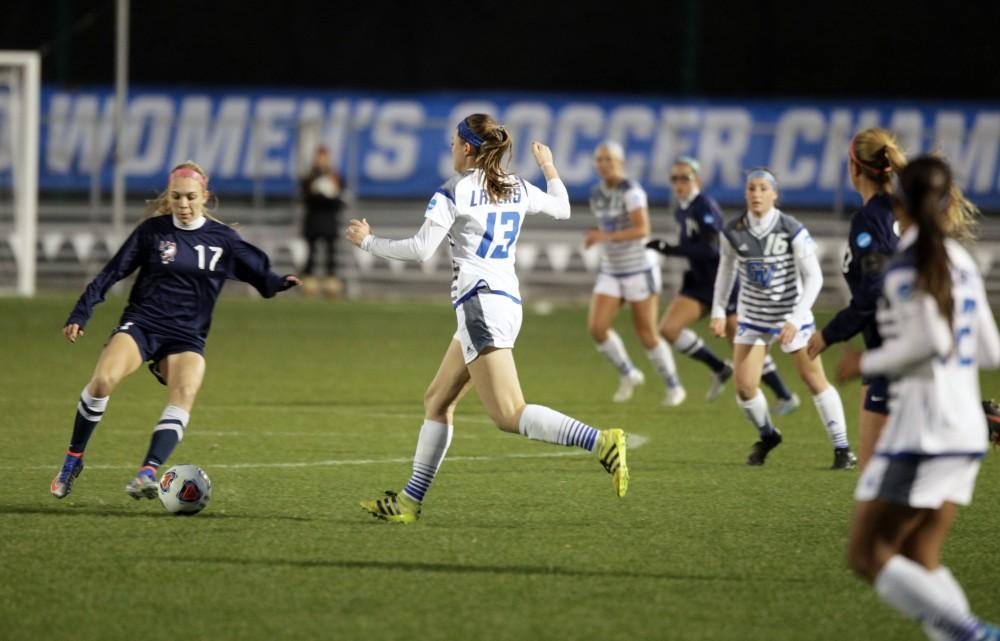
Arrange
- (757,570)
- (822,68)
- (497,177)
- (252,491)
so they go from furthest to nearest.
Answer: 1. (822,68)
2. (252,491)
3. (497,177)
4. (757,570)

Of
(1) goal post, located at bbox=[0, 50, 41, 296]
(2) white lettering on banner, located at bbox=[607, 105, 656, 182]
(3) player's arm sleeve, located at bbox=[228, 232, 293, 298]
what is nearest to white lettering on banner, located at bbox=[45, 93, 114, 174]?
(1) goal post, located at bbox=[0, 50, 41, 296]

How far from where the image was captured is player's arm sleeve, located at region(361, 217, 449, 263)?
7367 millimetres

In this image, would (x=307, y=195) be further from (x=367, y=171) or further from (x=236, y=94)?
(x=236, y=94)

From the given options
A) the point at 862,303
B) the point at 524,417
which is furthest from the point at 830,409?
the point at 862,303

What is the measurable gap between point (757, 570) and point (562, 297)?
62.7 ft

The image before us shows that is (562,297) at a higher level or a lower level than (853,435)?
lower

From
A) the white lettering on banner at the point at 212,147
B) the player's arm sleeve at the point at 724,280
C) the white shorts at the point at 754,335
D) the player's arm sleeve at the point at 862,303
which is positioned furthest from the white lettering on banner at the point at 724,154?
the player's arm sleeve at the point at 862,303

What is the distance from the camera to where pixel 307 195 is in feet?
79.7

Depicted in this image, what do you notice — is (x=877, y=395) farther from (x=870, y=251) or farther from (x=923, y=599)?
(x=923, y=599)

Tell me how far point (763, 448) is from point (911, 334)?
217 inches

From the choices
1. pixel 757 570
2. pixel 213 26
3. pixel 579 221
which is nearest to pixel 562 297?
pixel 579 221

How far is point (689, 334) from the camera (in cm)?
1391

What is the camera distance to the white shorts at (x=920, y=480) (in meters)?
4.86

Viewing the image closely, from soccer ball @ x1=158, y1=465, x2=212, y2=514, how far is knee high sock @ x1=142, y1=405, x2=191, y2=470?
307 millimetres
